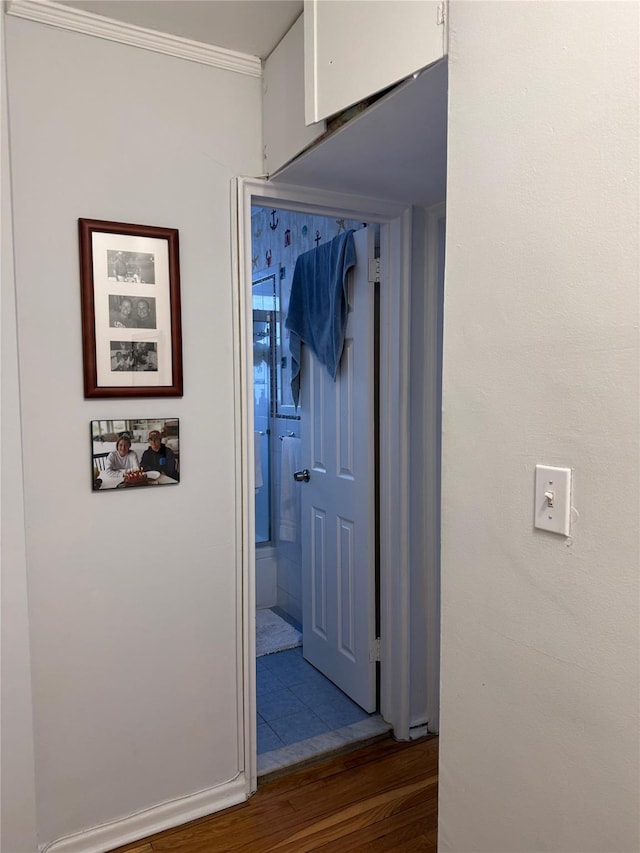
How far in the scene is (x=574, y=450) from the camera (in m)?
0.94

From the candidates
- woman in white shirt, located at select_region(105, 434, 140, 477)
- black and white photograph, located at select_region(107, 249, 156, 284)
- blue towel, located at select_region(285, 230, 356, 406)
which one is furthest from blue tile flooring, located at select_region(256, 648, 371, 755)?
black and white photograph, located at select_region(107, 249, 156, 284)

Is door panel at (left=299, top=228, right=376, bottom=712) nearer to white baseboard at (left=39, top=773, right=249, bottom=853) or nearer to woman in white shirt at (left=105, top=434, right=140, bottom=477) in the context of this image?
white baseboard at (left=39, top=773, right=249, bottom=853)

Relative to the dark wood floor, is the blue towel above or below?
above

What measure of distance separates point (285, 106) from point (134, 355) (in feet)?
2.90

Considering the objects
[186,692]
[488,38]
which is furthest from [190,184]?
[186,692]

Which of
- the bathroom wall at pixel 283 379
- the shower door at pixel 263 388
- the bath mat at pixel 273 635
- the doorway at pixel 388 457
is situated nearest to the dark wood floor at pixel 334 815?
the doorway at pixel 388 457

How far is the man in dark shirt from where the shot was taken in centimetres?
183

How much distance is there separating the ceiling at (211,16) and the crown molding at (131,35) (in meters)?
0.02

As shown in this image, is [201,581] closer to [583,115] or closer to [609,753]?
[609,753]

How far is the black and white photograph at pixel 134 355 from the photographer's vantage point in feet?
5.76

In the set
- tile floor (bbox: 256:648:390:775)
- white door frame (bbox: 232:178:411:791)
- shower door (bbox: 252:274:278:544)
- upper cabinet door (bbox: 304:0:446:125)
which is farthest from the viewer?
shower door (bbox: 252:274:278:544)

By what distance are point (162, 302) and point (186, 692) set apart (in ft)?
4.12

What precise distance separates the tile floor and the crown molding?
2.39 meters

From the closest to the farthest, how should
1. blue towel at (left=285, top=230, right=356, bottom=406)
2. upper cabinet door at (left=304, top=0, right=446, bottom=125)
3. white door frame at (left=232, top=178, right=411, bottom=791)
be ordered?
upper cabinet door at (left=304, top=0, right=446, bottom=125), white door frame at (left=232, top=178, right=411, bottom=791), blue towel at (left=285, top=230, right=356, bottom=406)
